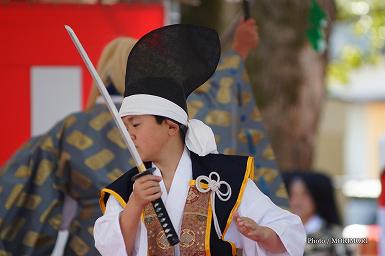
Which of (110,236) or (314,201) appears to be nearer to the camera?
(110,236)

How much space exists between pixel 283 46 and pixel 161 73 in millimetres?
4229

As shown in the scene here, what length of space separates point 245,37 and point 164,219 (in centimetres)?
166

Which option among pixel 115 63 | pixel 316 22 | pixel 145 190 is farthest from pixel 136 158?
pixel 316 22

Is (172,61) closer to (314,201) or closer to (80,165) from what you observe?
(80,165)

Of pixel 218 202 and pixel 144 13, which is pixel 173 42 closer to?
pixel 218 202

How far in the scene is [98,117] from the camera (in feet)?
13.6

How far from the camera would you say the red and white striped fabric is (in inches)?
194

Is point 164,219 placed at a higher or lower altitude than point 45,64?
lower

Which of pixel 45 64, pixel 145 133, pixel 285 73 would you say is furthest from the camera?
pixel 285 73

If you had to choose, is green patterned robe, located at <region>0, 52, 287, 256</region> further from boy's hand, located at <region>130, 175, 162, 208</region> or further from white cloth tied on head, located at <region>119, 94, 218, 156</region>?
boy's hand, located at <region>130, 175, 162, 208</region>

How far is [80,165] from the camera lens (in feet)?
13.4

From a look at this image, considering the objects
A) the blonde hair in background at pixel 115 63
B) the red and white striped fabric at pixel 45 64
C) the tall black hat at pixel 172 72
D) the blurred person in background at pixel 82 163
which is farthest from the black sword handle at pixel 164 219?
the red and white striped fabric at pixel 45 64

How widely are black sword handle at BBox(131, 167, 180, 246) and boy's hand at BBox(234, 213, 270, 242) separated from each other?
18 centimetres

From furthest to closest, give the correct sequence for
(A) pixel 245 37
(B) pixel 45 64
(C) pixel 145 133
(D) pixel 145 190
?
(B) pixel 45 64 → (A) pixel 245 37 → (C) pixel 145 133 → (D) pixel 145 190
